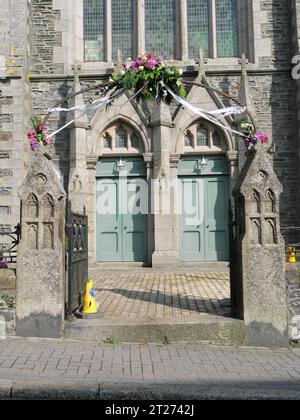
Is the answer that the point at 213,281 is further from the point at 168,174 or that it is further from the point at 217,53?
the point at 217,53

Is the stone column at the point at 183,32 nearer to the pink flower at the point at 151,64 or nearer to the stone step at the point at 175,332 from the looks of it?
the pink flower at the point at 151,64

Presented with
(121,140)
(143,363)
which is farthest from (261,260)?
(121,140)

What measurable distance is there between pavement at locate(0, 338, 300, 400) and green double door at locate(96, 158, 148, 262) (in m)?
7.28

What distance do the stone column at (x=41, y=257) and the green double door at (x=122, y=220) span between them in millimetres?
6924

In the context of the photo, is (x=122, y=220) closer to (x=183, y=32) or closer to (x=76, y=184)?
(x=76, y=184)

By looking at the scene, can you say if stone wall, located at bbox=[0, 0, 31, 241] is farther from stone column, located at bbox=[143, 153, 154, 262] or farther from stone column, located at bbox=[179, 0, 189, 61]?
stone column, located at bbox=[179, 0, 189, 61]

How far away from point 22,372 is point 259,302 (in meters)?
3.05

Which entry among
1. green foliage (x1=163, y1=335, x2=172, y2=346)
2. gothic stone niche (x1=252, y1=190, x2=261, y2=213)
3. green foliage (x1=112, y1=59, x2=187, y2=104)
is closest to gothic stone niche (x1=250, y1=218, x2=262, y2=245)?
gothic stone niche (x1=252, y1=190, x2=261, y2=213)

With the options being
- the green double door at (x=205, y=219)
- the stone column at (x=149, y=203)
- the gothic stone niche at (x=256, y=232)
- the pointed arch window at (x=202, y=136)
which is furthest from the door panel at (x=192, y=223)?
the gothic stone niche at (x=256, y=232)

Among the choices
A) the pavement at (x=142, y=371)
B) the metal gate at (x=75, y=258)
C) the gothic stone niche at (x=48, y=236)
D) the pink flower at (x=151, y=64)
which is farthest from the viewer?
the pink flower at (x=151, y=64)

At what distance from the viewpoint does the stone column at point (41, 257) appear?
541cm

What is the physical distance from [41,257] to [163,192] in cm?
697

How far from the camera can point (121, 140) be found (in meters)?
12.8

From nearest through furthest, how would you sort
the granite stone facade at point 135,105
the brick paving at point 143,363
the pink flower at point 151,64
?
1. the brick paving at point 143,363
2. the pink flower at point 151,64
3. the granite stone facade at point 135,105
